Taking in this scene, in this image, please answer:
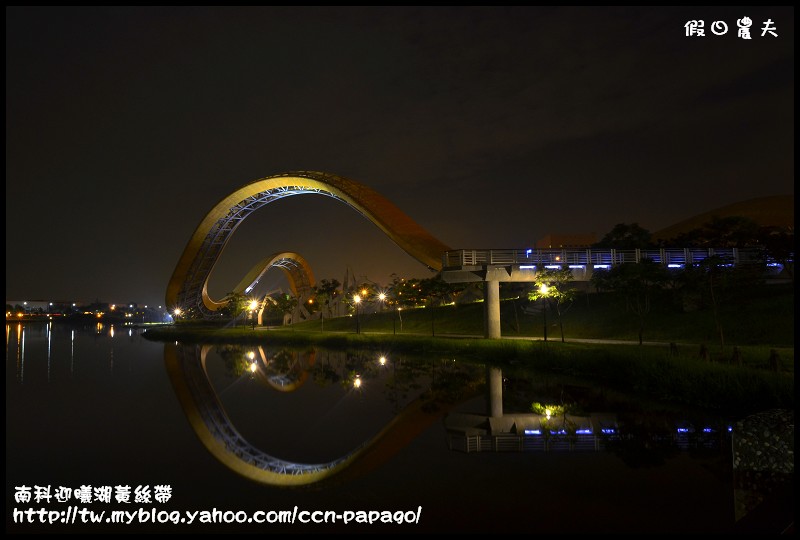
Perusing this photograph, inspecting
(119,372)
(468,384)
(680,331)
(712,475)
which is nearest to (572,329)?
(680,331)

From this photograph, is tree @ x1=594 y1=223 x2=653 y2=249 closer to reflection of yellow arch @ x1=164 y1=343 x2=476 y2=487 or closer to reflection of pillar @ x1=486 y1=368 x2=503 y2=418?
reflection of pillar @ x1=486 y1=368 x2=503 y2=418

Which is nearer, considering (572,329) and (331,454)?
(331,454)

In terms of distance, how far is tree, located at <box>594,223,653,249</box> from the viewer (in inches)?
1845

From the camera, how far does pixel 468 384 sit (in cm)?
2075

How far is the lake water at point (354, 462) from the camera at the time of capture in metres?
8.03

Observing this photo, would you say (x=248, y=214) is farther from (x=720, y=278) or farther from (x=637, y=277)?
(x=720, y=278)

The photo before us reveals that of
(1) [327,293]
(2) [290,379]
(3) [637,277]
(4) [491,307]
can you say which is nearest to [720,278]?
(3) [637,277]

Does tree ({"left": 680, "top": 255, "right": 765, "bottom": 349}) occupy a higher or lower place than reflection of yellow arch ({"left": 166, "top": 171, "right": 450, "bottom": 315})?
lower

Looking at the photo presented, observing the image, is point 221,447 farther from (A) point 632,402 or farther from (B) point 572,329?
(B) point 572,329

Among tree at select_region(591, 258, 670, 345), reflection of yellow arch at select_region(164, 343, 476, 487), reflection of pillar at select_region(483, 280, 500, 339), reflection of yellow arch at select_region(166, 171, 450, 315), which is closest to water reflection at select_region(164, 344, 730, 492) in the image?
reflection of yellow arch at select_region(164, 343, 476, 487)

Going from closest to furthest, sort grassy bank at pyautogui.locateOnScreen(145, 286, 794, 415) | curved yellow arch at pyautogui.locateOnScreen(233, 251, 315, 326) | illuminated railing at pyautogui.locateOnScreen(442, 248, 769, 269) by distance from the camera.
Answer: grassy bank at pyautogui.locateOnScreen(145, 286, 794, 415)
illuminated railing at pyautogui.locateOnScreen(442, 248, 769, 269)
curved yellow arch at pyautogui.locateOnScreen(233, 251, 315, 326)

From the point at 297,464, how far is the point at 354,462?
1.31 meters

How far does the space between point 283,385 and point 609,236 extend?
38.8 metres

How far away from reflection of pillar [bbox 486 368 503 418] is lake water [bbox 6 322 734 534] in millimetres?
156
